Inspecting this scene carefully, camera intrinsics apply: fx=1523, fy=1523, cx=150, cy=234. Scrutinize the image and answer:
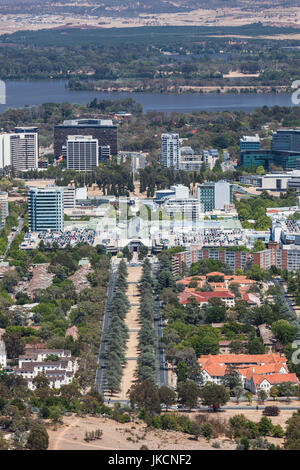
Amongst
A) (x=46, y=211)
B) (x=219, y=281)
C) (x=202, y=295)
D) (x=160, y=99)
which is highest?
(x=202, y=295)

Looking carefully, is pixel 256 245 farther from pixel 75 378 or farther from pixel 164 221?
pixel 75 378

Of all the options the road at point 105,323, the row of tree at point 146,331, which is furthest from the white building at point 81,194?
the row of tree at point 146,331

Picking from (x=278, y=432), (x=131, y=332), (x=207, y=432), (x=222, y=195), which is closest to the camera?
(x=207, y=432)

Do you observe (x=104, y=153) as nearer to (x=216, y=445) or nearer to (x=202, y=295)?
(x=202, y=295)

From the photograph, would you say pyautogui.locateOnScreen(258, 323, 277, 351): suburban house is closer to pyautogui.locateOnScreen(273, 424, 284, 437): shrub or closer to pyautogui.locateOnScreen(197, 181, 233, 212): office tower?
pyautogui.locateOnScreen(273, 424, 284, 437): shrub

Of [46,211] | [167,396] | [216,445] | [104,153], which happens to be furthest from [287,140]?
[216,445]
